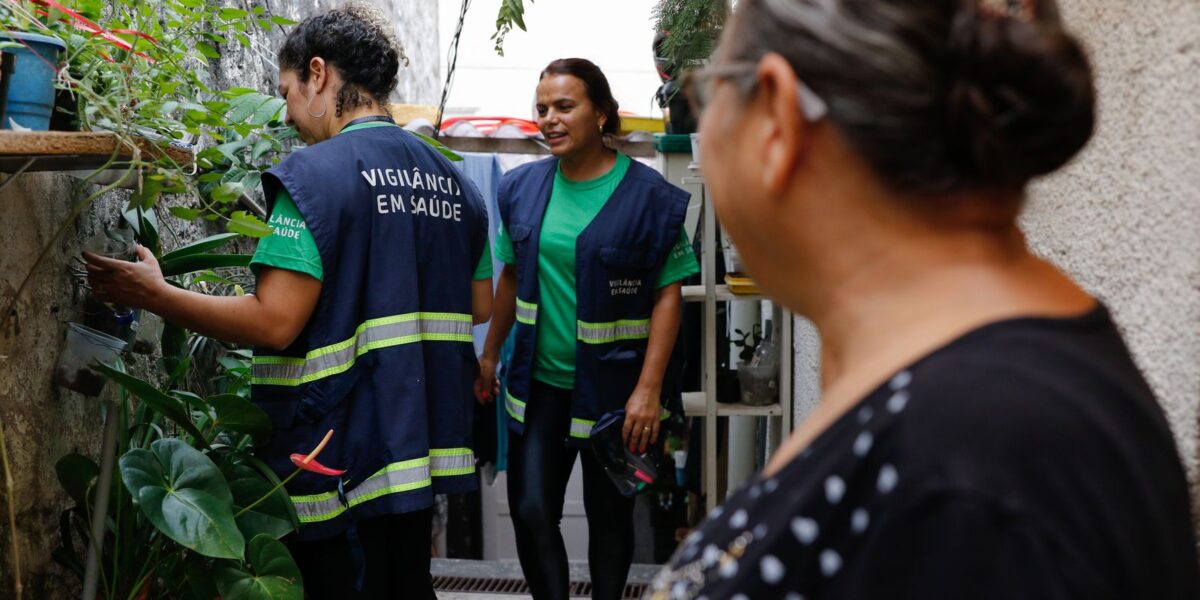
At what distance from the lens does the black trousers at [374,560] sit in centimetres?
206

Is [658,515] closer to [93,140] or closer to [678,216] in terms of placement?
[678,216]

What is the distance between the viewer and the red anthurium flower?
190 centimetres

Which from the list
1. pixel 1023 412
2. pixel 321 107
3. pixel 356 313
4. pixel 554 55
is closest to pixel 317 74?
pixel 321 107

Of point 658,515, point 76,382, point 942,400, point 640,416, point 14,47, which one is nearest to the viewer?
point 942,400

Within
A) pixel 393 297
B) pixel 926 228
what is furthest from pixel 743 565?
pixel 393 297

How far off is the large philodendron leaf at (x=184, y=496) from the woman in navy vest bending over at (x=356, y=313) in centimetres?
16

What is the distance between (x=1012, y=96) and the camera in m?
0.59

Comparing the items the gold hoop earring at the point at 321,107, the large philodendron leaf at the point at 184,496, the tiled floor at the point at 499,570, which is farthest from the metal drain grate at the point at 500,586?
the gold hoop earring at the point at 321,107

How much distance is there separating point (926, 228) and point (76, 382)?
1.83 m

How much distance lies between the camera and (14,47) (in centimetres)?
139

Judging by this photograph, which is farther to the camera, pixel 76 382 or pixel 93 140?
pixel 76 382

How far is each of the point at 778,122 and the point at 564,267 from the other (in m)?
2.33

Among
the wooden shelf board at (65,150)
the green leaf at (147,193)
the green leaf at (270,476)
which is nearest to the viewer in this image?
the wooden shelf board at (65,150)

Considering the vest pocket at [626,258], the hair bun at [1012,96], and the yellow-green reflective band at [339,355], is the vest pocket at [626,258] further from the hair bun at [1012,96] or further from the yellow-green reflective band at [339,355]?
the hair bun at [1012,96]
